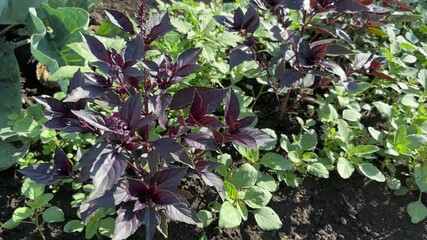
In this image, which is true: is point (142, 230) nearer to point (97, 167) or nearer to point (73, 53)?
point (97, 167)

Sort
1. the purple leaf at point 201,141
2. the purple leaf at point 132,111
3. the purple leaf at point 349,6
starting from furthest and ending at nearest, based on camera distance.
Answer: the purple leaf at point 349,6 → the purple leaf at point 201,141 → the purple leaf at point 132,111

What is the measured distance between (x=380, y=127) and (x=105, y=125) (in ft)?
4.70

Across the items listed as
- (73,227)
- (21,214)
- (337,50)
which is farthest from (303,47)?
(21,214)

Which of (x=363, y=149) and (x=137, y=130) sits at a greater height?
(x=137, y=130)

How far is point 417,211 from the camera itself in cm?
196

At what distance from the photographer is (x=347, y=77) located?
6.30ft

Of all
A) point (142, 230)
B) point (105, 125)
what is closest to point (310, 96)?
point (142, 230)

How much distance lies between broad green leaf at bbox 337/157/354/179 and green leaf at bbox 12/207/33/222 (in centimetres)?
112

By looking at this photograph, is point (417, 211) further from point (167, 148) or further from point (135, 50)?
point (135, 50)

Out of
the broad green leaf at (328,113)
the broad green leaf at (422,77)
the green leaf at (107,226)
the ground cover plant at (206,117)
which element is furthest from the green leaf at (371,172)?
the green leaf at (107,226)

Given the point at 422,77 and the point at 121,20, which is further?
the point at 422,77

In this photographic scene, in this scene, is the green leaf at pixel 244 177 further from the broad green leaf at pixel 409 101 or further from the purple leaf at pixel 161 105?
the broad green leaf at pixel 409 101

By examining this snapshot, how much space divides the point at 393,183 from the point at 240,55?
0.81m

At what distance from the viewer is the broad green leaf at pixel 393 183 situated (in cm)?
203
